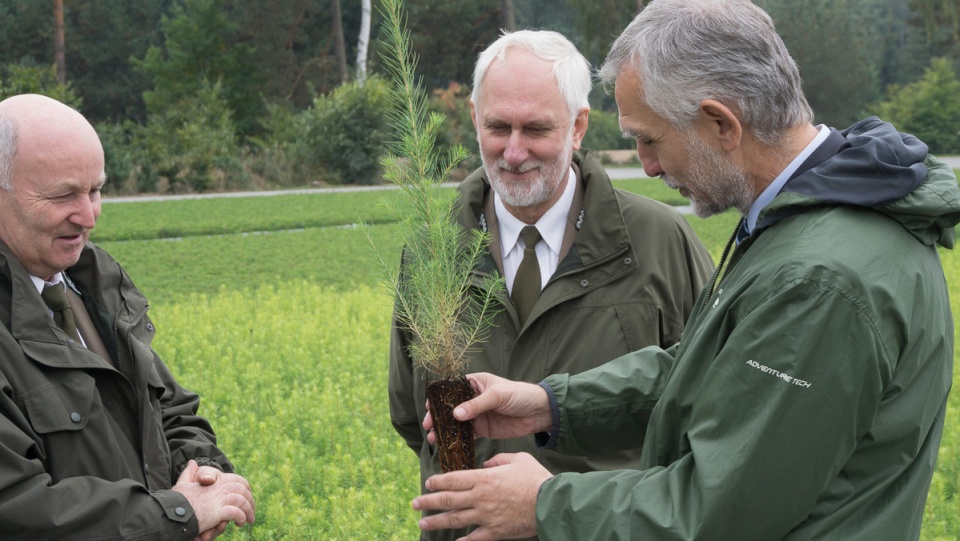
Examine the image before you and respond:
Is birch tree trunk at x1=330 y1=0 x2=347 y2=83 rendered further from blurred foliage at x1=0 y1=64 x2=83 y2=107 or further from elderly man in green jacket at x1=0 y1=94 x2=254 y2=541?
elderly man in green jacket at x1=0 y1=94 x2=254 y2=541

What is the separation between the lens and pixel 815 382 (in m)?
1.88

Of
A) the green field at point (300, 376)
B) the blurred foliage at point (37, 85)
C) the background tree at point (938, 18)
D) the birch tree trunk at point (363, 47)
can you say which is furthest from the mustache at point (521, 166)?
the background tree at point (938, 18)

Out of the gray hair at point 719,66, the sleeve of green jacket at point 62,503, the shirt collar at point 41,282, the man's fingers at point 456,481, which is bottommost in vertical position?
the sleeve of green jacket at point 62,503

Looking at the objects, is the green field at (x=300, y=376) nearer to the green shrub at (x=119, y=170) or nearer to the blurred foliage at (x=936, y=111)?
the green shrub at (x=119, y=170)

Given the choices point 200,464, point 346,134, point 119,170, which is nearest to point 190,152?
point 119,170

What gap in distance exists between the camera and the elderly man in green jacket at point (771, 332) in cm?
189

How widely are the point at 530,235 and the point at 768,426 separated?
1.58 m

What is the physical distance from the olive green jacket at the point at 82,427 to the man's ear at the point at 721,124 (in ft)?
5.91

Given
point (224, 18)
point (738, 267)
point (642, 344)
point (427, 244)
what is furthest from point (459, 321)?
point (224, 18)

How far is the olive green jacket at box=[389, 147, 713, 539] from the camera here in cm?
320

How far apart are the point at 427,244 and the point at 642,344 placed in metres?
0.89

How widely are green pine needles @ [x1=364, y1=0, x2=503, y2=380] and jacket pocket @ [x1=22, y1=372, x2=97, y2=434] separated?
0.90 metres

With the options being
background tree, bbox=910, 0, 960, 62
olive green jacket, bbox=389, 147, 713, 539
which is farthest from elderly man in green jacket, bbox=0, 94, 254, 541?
background tree, bbox=910, 0, 960, 62

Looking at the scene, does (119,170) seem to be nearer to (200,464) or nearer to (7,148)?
(200,464)
